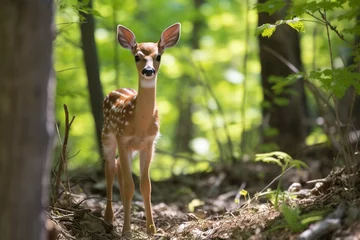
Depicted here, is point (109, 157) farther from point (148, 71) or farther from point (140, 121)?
point (148, 71)

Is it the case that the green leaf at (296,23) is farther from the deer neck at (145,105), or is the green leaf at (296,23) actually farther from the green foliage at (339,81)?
the deer neck at (145,105)

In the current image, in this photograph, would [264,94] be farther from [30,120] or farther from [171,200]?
[30,120]

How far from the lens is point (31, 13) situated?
117 inches

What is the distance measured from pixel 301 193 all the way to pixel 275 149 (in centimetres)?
329

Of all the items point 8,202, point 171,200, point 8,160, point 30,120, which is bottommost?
point 171,200

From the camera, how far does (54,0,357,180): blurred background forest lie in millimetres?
7980

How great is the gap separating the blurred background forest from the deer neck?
519 millimetres

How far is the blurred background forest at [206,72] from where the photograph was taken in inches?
314

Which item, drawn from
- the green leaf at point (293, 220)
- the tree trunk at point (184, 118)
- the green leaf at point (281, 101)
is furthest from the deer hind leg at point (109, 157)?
the tree trunk at point (184, 118)

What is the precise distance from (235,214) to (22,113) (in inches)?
108

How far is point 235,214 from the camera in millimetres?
5227

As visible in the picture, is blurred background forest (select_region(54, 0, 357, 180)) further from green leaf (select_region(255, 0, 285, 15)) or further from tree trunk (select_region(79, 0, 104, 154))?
green leaf (select_region(255, 0, 285, 15))

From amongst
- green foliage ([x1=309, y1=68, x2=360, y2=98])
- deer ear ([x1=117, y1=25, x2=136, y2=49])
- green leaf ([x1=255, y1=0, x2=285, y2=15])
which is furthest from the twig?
Answer: green foliage ([x1=309, y1=68, x2=360, y2=98])

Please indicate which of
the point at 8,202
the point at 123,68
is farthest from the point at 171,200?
the point at 123,68
